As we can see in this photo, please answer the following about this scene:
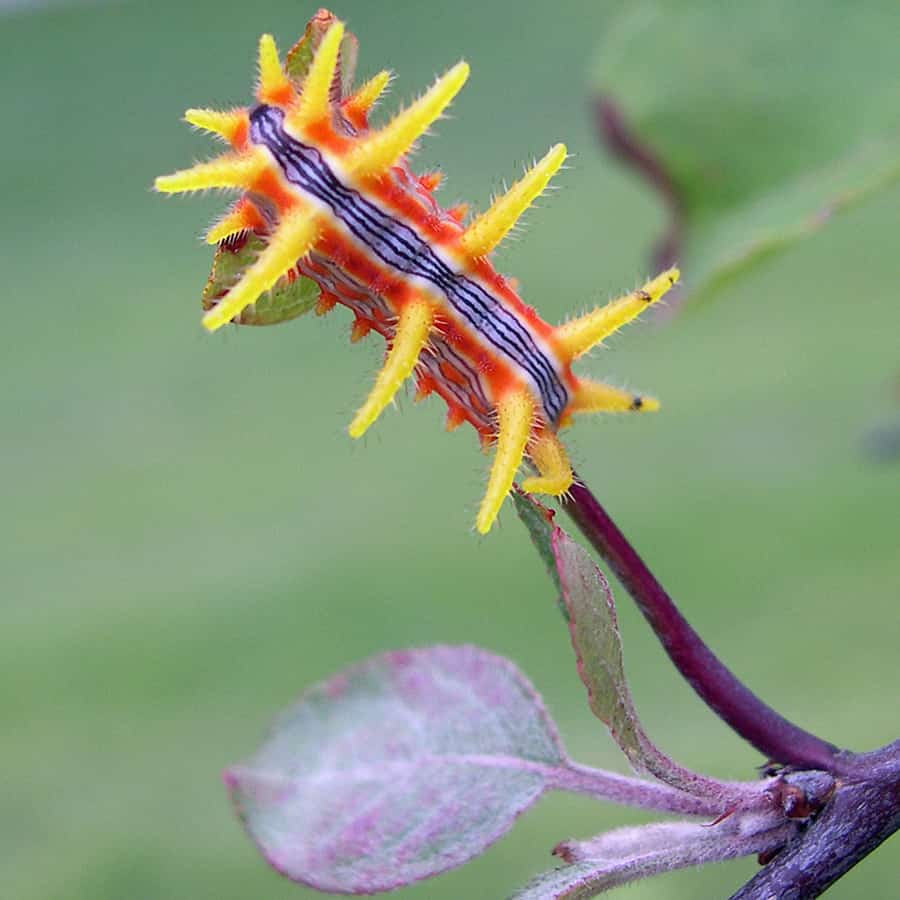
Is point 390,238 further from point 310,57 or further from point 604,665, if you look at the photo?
point 604,665

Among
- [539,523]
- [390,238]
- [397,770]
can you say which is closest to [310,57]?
[390,238]

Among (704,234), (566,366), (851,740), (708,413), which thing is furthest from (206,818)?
(566,366)

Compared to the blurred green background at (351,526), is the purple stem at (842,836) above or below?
below

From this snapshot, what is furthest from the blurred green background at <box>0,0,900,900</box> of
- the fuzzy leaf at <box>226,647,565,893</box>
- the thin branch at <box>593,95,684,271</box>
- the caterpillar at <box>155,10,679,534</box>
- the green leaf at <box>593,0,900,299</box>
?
the fuzzy leaf at <box>226,647,565,893</box>

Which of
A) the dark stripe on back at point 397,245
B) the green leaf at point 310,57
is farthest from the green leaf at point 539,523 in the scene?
the green leaf at point 310,57

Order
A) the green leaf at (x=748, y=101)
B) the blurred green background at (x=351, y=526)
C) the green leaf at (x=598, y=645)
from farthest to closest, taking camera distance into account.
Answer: the blurred green background at (x=351, y=526) → the green leaf at (x=748, y=101) → the green leaf at (x=598, y=645)

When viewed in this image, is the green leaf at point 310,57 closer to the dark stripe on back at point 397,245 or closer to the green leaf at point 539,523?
the dark stripe on back at point 397,245
